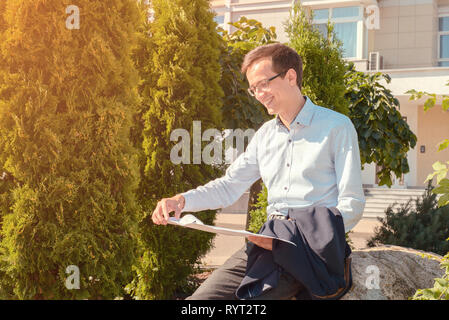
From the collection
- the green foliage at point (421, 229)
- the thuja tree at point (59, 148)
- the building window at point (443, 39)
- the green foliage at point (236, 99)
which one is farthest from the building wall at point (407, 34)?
the thuja tree at point (59, 148)

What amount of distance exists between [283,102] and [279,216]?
24.6 inches

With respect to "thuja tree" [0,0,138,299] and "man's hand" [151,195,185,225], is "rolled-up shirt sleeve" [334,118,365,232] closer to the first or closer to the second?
"man's hand" [151,195,185,225]

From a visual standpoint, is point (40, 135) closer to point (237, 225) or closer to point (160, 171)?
point (160, 171)

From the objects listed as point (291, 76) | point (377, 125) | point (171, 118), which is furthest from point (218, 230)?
point (377, 125)

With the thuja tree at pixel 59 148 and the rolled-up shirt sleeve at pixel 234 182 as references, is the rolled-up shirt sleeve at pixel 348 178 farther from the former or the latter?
the thuja tree at pixel 59 148

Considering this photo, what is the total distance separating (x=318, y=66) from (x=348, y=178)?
10.7 feet

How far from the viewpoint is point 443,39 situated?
2016cm

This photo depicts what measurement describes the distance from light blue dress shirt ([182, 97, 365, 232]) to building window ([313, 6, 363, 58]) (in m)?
17.4

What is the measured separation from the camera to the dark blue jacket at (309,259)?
2160 mm

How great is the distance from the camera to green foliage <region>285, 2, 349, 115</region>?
205 inches

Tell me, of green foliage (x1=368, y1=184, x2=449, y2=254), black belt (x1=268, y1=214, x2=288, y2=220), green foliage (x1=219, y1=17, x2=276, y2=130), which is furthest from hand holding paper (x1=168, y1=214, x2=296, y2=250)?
green foliage (x1=368, y1=184, x2=449, y2=254)

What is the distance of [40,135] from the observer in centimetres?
338
